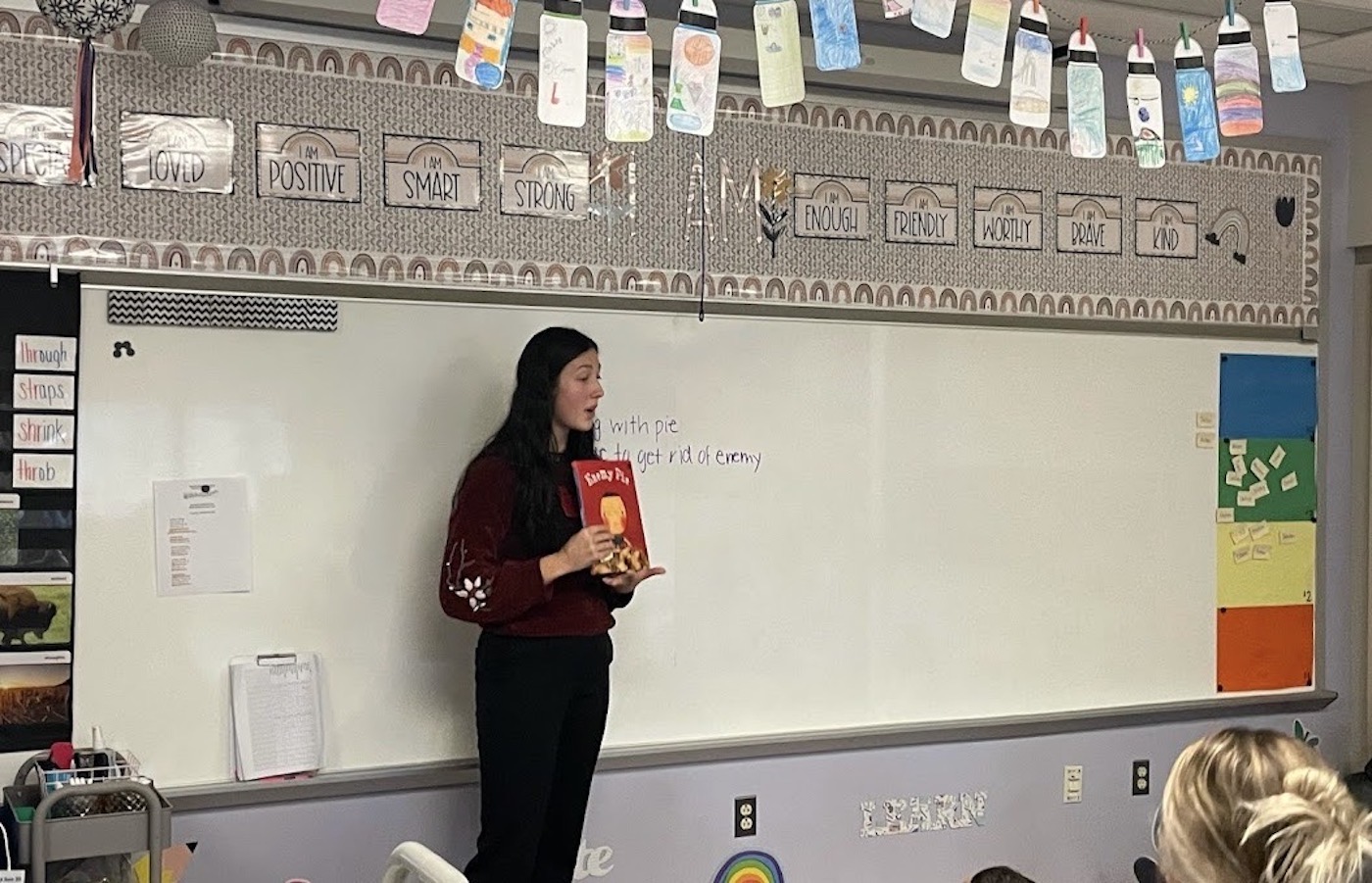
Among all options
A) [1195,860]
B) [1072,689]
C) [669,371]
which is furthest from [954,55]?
[1195,860]

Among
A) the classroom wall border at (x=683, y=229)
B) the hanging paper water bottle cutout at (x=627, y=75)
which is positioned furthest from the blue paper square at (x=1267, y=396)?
the hanging paper water bottle cutout at (x=627, y=75)

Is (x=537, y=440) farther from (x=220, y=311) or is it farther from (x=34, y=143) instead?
(x=34, y=143)

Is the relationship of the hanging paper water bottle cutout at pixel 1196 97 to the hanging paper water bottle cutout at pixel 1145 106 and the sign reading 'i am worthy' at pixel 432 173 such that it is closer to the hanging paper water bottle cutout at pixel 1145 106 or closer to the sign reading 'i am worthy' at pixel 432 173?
the hanging paper water bottle cutout at pixel 1145 106

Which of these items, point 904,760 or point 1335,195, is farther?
point 1335,195

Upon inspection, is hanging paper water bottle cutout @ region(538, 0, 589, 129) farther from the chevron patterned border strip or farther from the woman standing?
the chevron patterned border strip

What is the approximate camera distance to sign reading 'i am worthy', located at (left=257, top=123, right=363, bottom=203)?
3154 millimetres

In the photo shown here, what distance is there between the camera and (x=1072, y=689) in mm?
4027

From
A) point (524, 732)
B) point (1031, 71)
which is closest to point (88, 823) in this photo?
point (524, 732)

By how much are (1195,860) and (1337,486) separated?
3.19 m

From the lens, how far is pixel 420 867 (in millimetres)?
1793

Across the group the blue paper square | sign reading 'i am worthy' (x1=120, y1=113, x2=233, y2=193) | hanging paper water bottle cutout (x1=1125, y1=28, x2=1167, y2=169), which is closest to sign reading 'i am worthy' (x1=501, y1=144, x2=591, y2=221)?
sign reading 'i am worthy' (x1=120, y1=113, x2=233, y2=193)

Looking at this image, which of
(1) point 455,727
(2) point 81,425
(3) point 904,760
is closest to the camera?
(2) point 81,425

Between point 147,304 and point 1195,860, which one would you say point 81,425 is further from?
point 1195,860

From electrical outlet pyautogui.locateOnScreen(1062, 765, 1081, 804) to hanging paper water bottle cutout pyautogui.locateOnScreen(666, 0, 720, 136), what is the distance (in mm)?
2352
